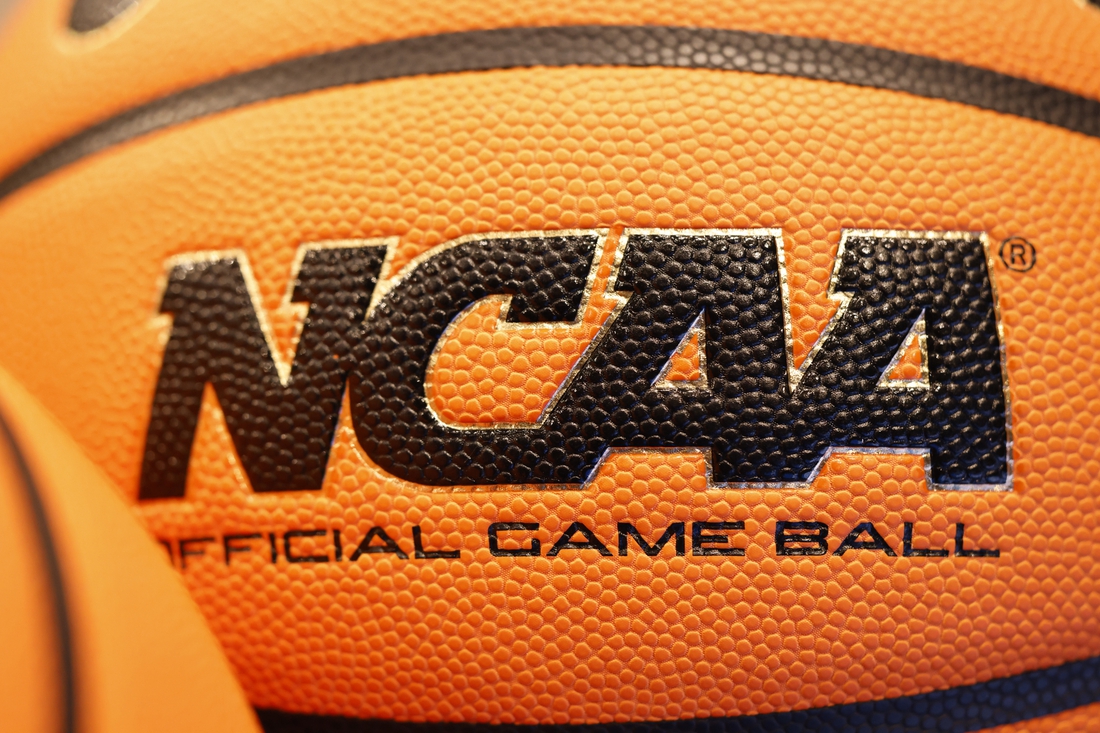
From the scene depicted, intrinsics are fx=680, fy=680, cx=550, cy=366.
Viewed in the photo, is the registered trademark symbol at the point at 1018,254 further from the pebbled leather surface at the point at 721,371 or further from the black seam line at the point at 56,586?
the black seam line at the point at 56,586

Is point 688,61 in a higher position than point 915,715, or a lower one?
higher

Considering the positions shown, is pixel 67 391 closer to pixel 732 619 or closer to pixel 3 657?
pixel 3 657

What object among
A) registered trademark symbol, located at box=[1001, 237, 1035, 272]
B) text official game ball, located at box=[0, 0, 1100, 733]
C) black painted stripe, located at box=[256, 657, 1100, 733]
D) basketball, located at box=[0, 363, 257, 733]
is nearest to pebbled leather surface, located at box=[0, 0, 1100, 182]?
text official game ball, located at box=[0, 0, 1100, 733]

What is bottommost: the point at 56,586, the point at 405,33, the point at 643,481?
the point at 643,481

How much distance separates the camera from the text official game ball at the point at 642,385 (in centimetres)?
38

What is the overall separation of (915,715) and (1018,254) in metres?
0.27

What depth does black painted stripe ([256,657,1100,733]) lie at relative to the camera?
391 millimetres

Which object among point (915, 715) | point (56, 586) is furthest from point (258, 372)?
point (915, 715)

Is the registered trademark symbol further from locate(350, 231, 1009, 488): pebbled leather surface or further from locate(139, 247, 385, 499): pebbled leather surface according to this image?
locate(139, 247, 385, 499): pebbled leather surface

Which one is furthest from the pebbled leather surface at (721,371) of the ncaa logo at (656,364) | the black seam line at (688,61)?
the black seam line at (688,61)

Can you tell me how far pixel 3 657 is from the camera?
0.34 m

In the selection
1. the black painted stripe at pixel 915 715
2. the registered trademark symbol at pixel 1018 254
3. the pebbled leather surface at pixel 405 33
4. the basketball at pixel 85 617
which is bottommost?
the black painted stripe at pixel 915 715

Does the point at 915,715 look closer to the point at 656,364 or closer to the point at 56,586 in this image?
the point at 656,364

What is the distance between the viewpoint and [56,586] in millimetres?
368
